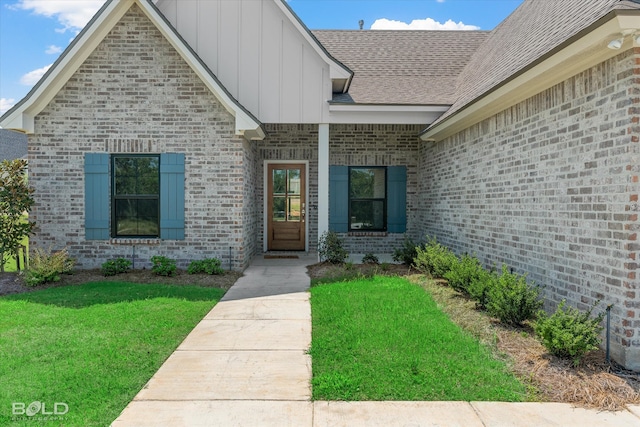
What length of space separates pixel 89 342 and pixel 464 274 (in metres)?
5.25

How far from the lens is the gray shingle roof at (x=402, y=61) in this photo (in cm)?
1065

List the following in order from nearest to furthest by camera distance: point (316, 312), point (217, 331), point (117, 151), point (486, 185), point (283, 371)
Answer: point (283, 371)
point (217, 331)
point (316, 312)
point (486, 185)
point (117, 151)

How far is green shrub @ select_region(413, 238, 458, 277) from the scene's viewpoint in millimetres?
7992

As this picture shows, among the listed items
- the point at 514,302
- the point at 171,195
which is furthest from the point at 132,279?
the point at 514,302

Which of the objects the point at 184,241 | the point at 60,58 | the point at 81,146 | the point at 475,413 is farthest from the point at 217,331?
the point at 60,58

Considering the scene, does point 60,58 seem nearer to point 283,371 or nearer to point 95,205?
point 95,205

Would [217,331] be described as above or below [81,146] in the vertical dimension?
below

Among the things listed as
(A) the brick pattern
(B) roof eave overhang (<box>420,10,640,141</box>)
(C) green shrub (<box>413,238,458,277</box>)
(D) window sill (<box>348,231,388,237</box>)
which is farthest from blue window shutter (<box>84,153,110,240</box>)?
(B) roof eave overhang (<box>420,10,640,141</box>)

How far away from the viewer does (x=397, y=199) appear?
12.4 metres

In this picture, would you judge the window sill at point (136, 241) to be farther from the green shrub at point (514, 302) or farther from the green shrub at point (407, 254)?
the green shrub at point (514, 302)

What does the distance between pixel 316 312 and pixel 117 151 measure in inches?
226

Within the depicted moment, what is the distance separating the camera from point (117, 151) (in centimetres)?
930

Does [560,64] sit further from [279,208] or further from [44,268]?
[44,268]

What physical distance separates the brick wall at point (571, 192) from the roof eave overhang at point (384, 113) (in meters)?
1.78
